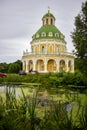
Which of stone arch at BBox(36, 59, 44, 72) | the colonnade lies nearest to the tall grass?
the colonnade

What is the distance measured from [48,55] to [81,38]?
29.7m

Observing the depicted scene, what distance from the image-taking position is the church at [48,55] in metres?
45.6

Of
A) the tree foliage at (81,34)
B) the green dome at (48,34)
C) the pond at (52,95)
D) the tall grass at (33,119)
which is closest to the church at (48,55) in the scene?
the green dome at (48,34)

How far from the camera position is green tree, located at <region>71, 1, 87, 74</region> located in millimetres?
15273

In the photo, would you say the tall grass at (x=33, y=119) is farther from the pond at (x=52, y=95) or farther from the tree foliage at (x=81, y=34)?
the tree foliage at (x=81, y=34)

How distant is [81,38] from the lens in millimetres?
15578

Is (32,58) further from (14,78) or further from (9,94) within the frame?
(9,94)

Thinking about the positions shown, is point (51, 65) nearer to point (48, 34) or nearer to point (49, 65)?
point (49, 65)

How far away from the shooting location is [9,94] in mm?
4508

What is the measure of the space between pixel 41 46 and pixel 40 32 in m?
4.07

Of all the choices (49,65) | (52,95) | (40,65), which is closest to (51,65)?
(49,65)

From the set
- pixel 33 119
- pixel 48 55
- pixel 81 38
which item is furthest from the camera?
pixel 48 55

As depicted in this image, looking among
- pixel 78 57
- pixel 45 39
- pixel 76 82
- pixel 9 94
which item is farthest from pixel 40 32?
pixel 9 94

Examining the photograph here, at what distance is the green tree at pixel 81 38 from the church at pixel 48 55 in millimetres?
28739
